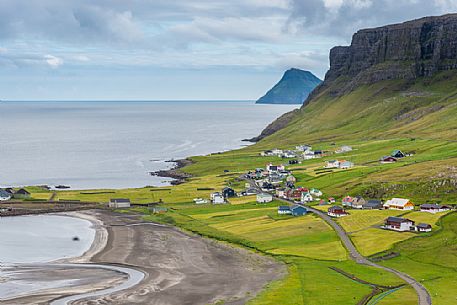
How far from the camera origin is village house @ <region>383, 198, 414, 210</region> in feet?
453

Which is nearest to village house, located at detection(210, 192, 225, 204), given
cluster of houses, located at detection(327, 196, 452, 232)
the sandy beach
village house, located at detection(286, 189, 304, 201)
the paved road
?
village house, located at detection(286, 189, 304, 201)

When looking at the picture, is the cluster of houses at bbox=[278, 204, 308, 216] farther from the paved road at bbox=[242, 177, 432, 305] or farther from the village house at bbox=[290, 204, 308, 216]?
the paved road at bbox=[242, 177, 432, 305]

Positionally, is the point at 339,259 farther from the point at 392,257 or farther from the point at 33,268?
the point at 33,268

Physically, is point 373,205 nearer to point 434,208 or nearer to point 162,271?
point 434,208

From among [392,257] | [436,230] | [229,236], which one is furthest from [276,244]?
[436,230]

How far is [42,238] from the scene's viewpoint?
130750mm

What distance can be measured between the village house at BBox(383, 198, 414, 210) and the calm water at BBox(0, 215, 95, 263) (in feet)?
215

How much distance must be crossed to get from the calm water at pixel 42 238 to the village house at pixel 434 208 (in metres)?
70.1

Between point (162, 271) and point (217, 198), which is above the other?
point (217, 198)

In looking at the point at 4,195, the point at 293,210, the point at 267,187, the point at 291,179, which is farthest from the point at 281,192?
the point at 4,195

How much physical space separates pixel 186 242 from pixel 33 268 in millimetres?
31735

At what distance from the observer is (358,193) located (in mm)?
156500

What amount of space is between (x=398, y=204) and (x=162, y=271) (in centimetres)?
6136

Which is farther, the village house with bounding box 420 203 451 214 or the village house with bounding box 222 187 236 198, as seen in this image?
the village house with bounding box 222 187 236 198
